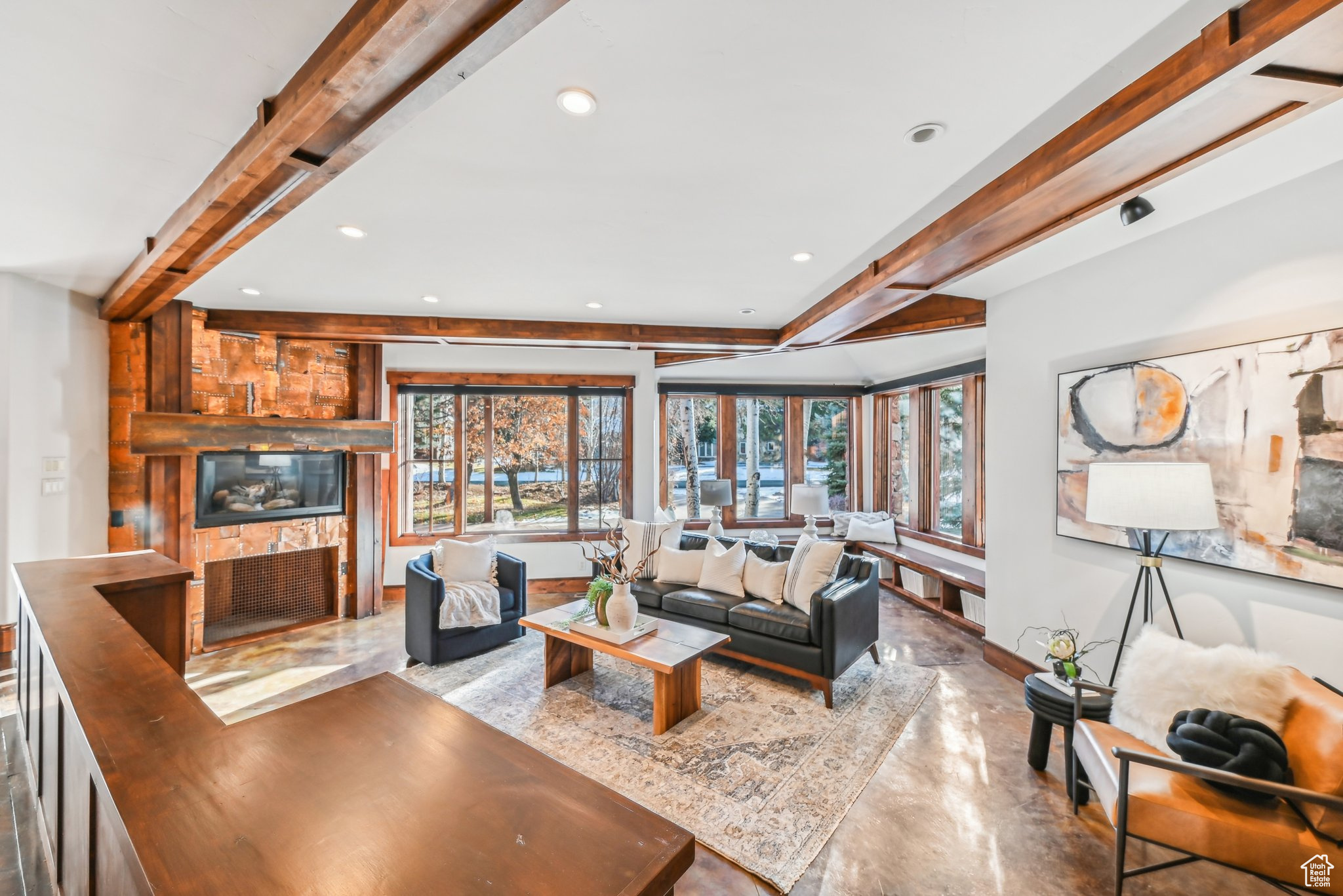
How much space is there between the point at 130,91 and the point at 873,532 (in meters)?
6.44

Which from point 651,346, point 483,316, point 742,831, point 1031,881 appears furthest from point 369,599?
point 1031,881

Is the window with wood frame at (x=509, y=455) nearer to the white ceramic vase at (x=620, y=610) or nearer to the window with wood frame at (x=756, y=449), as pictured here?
the window with wood frame at (x=756, y=449)

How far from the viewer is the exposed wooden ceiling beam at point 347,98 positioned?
3.98ft

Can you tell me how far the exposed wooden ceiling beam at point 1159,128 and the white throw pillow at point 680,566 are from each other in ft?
9.11

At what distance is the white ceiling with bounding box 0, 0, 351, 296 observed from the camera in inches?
53.3

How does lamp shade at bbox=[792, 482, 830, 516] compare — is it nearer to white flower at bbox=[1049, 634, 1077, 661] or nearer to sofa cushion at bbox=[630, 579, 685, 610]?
sofa cushion at bbox=[630, 579, 685, 610]

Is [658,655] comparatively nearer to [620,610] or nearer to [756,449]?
[620,610]

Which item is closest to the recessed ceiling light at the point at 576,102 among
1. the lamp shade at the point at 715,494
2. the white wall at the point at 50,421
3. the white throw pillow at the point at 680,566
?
the white throw pillow at the point at 680,566

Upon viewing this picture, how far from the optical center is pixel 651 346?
17.9ft

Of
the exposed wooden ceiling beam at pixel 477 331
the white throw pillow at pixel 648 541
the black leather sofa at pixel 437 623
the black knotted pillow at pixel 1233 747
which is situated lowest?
the black leather sofa at pixel 437 623

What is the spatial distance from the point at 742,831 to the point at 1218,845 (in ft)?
5.12

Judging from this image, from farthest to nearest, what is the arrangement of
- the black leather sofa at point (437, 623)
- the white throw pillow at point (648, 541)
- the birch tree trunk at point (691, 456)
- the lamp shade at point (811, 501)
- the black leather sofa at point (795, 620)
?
the birch tree trunk at point (691, 456) → the lamp shade at point (811, 501) → the white throw pillow at point (648, 541) → the black leather sofa at point (437, 623) → the black leather sofa at point (795, 620)

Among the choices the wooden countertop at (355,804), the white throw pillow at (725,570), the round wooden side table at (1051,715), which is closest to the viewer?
the wooden countertop at (355,804)

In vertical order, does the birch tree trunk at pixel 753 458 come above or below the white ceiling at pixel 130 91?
below
